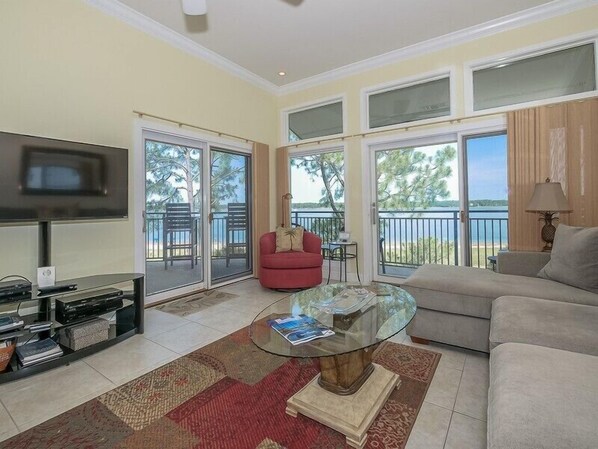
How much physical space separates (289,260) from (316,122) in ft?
7.45

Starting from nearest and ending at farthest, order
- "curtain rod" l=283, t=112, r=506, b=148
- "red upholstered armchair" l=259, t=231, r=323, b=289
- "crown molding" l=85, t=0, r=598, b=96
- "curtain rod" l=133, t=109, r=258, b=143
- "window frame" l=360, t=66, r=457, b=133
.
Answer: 1. "crown molding" l=85, t=0, r=598, b=96
2. "curtain rod" l=133, t=109, r=258, b=143
3. "curtain rod" l=283, t=112, r=506, b=148
4. "window frame" l=360, t=66, r=457, b=133
5. "red upholstered armchair" l=259, t=231, r=323, b=289

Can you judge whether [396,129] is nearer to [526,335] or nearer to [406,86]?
[406,86]

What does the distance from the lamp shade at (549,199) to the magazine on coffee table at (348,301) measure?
1.81 metres

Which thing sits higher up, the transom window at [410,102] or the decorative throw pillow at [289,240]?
the transom window at [410,102]

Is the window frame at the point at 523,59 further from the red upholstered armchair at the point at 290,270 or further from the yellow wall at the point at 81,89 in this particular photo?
Result: the yellow wall at the point at 81,89

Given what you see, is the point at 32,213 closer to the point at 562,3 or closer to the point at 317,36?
the point at 317,36

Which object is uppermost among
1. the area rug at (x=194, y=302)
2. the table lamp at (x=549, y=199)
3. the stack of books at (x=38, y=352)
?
the table lamp at (x=549, y=199)

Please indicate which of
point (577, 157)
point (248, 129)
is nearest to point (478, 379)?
point (577, 157)

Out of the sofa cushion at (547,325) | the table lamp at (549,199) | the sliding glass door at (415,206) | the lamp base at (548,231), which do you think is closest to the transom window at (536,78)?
the sliding glass door at (415,206)

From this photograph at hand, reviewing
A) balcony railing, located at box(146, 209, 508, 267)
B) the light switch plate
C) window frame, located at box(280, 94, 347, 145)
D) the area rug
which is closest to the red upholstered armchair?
the area rug

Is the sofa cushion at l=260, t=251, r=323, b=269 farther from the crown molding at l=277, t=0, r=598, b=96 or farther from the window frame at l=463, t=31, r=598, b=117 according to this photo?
the crown molding at l=277, t=0, r=598, b=96

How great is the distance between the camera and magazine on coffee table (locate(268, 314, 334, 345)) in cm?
151

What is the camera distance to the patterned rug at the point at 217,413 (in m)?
1.40

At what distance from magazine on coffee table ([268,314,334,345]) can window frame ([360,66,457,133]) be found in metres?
Result: 3.08
